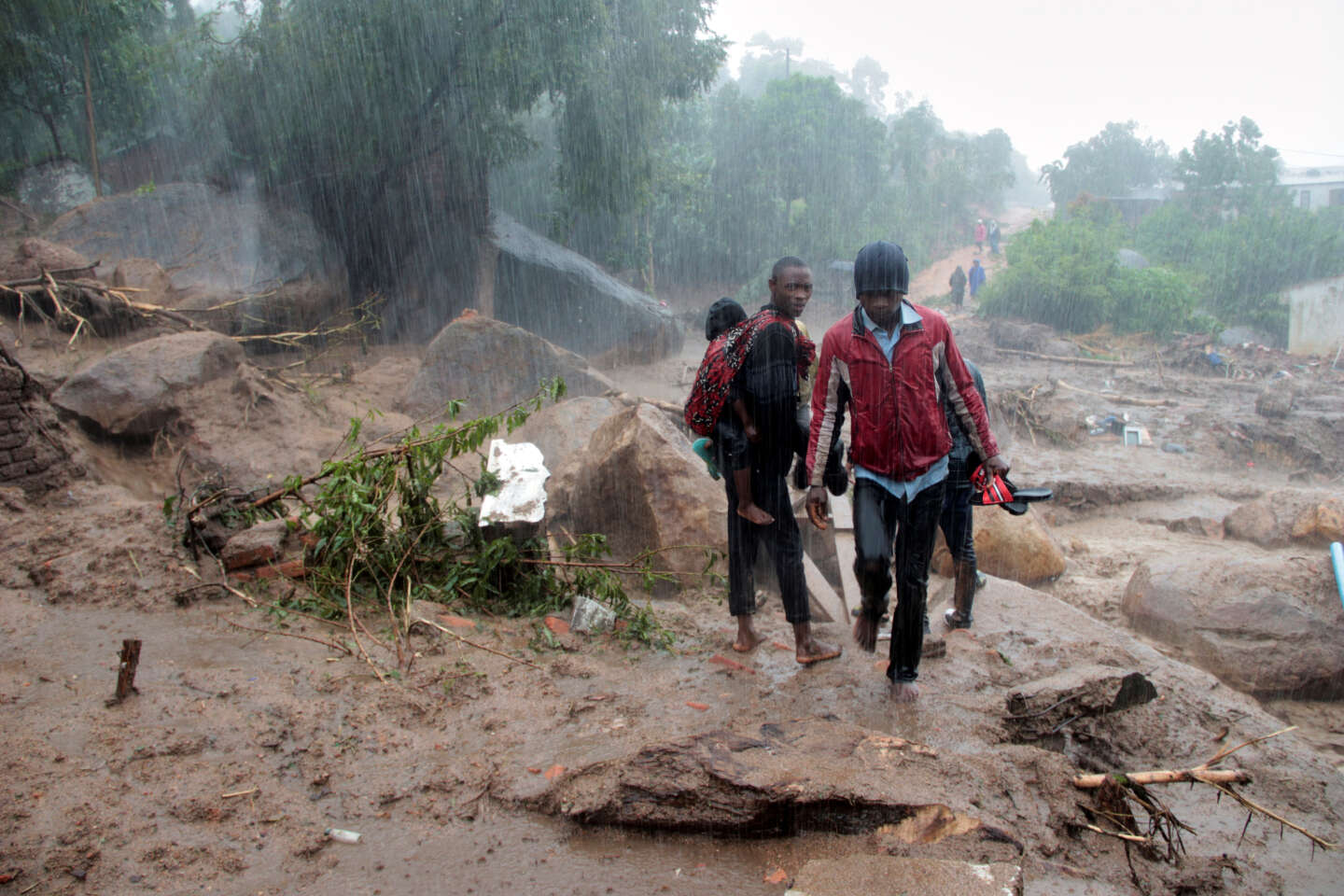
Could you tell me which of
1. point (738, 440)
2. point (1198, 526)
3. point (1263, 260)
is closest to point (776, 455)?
point (738, 440)

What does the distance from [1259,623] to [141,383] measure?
784 centimetres

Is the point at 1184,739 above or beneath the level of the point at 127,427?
beneath

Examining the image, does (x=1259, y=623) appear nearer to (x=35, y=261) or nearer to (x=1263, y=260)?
(x=35, y=261)

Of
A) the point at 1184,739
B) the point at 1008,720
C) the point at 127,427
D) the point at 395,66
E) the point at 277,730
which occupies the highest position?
the point at 395,66

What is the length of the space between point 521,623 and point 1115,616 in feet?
12.7

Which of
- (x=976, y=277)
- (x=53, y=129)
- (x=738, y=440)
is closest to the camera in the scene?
(x=738, y=440)

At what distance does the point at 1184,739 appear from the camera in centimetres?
308

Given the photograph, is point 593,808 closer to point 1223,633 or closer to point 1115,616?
point 1223,633

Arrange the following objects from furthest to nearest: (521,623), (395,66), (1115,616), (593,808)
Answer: (395,66) → (1115,616) → (521,623) → (593,808)

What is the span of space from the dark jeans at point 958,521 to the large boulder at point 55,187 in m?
13.6

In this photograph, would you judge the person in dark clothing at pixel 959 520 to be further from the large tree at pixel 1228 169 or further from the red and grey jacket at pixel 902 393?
the large tree at pixel 1228 169

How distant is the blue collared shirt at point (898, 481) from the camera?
286 cm

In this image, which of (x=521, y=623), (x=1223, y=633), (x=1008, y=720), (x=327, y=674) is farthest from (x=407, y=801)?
(x=1223, y=633)

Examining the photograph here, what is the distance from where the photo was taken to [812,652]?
3.42m
